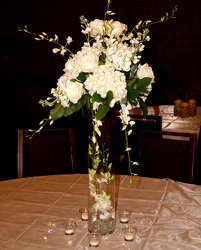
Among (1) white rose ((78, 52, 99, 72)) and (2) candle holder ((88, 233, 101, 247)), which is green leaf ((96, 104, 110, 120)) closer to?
(1) white rose ((78, 52, 99, 72))

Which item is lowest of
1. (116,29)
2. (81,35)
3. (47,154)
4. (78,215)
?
(78,215)

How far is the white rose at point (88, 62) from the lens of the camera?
1.22 metres

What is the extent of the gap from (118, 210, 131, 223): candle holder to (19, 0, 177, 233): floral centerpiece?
113 mm

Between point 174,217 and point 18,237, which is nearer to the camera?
point 18,237

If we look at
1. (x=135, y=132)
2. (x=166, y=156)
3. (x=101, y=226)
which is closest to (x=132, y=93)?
(x=101, y=226)

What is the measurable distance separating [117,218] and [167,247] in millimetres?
273

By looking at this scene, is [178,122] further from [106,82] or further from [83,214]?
[106,82]

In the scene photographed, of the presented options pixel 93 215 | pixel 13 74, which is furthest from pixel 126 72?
pixel 13 74

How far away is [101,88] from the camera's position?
123 centimetres

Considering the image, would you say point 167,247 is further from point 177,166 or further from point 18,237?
point 177,166

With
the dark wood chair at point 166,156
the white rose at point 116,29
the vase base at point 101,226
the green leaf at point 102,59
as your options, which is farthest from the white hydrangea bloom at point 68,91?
the dark wood chair at point 166,156

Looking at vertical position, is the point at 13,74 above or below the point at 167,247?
above

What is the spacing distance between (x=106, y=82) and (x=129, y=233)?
539mm

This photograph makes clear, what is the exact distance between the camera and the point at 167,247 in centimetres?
130
